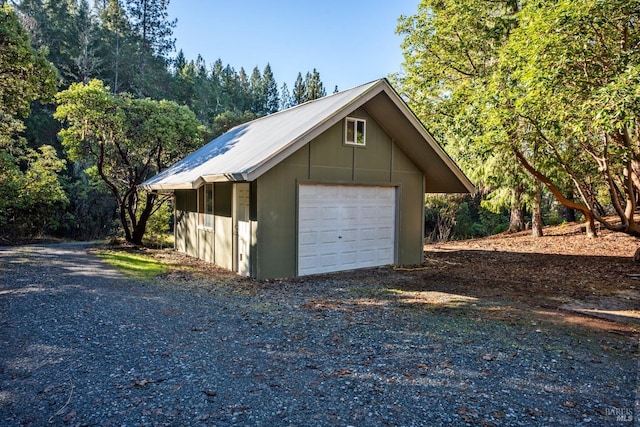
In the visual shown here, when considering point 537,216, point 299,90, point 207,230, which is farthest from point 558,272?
point 299,90

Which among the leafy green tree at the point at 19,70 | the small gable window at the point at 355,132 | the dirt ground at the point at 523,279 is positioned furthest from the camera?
the small gable window at the point at 355,132

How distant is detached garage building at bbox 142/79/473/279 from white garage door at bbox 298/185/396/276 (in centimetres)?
3

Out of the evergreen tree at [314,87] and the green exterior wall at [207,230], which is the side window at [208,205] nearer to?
the green exterior wall at [207,230]

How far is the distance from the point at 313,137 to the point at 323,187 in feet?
4.80

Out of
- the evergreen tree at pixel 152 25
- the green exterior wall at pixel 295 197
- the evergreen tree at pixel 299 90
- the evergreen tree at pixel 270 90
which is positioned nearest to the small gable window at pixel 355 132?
the green exterior wall at pixel 295 197

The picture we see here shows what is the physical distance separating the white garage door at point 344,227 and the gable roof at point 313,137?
135 centimetres

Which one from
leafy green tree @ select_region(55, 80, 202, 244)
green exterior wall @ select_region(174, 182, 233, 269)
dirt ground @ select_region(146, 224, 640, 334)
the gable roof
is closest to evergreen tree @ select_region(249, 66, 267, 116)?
leafy green tree @ select_region(55, 80, 202, 244)

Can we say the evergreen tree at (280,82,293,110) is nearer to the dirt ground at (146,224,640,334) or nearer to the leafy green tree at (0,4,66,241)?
the leafy green tree at (0,4,66,241)

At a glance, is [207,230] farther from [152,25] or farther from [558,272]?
[152,25]

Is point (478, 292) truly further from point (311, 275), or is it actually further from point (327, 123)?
point (327, 123)

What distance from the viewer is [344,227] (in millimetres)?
9992

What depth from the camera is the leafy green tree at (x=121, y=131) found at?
40.4ft

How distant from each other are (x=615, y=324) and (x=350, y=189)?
6.12 metres

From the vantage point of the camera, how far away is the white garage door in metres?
9.30
